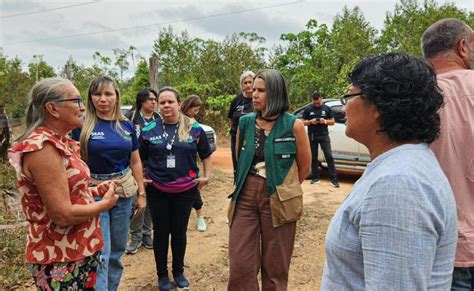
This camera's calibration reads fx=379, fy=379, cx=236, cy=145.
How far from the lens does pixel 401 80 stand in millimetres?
1171

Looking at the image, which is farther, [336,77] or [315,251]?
[336,77]

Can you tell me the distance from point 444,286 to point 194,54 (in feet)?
59.2

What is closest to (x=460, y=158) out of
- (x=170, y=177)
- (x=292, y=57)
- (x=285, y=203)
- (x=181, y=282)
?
(x=285, y=203)

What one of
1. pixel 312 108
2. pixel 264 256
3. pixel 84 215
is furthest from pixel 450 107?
pixel 312 108

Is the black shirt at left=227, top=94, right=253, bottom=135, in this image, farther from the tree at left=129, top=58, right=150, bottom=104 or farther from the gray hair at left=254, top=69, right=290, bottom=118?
the tree at left=129, top=58, right=150, bottom=104

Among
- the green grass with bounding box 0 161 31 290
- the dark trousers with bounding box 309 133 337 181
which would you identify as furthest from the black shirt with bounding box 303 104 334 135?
the green grass with bounding box 0 161 31 290

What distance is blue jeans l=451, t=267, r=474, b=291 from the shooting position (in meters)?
1.78

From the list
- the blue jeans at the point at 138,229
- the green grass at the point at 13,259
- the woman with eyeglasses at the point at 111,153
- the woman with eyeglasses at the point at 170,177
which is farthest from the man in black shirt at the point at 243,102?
the green grass at the point at 13,259

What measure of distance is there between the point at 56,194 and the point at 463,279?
2.04 m

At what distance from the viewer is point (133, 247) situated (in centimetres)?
458

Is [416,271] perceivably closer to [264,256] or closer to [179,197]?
[264,256]

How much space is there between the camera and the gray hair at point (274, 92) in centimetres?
289

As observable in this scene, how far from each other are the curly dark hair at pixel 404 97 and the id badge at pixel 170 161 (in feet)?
8.24

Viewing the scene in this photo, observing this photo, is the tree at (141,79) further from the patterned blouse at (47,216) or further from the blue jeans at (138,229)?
the patterned blouse at (47,216)
